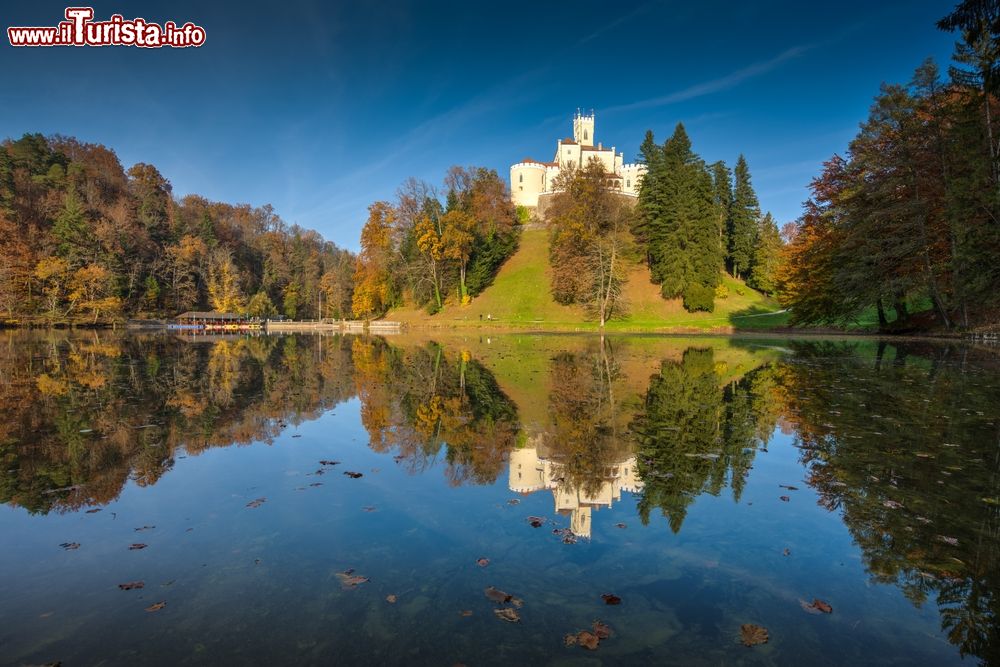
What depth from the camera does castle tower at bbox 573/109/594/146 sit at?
107625 millimetres

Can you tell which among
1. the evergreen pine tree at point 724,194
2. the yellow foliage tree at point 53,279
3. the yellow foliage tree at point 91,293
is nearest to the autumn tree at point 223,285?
the yellow foliage tree at point 91,293

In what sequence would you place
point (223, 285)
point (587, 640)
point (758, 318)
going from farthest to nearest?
point (223, 285)
point (758, 318)
point (587, 640)

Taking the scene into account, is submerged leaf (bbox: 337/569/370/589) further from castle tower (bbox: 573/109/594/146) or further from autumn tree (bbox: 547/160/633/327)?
castle tower (bbox: 573/109/594/146)

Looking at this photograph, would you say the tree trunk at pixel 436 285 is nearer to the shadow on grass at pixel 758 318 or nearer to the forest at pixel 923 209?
the shadow on grass at pixel 758 318

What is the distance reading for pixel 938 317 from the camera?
37.3m

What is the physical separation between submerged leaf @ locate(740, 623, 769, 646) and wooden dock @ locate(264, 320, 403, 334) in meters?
62.6

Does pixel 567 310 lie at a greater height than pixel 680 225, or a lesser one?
lesser

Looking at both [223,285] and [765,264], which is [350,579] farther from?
[223,285]

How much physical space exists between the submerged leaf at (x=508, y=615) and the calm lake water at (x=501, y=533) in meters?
0.02

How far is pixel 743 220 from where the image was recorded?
225 feet

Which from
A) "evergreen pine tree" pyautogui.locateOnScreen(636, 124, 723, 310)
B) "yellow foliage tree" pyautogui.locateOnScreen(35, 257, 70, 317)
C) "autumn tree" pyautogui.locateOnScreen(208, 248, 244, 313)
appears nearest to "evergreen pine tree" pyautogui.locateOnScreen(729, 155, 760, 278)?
"evergreen pine tree" pyautogui.locateOnScreen(636, 124, 723, 310)

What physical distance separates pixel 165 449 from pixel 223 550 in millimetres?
4905

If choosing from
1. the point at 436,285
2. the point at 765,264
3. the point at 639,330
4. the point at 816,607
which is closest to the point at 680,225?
the point at 639,330

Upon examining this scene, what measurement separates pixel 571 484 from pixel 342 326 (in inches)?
3101
